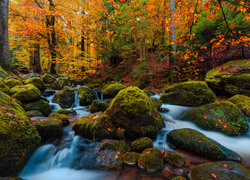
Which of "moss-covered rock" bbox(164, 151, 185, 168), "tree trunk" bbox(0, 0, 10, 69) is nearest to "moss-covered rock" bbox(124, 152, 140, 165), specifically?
"moss-covered rock" bbox(164, 151, 185, 168)

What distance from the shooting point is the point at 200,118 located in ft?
14.6

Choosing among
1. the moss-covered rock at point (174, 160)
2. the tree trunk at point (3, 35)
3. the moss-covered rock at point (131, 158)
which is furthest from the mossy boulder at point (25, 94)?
the moss-covered rock at point (174, 160)

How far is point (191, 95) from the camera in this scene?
608cm

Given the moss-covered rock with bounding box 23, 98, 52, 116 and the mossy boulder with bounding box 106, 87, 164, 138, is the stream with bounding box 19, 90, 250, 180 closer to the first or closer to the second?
the mossy boulder with bounding box 106, 87, 164, 138

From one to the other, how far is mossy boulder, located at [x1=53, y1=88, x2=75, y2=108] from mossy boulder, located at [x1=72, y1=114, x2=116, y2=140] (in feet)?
12.8

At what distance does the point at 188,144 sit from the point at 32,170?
373 cm

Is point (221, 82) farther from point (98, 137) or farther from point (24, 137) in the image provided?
point (24, 137)

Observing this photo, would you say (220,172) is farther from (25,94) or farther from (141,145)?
(25,94)

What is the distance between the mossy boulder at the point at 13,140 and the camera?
2102 millimetres

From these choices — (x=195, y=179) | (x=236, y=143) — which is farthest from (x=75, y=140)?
(x=236, y=143)

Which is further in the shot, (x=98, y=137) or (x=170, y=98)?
(x=170, y=98)

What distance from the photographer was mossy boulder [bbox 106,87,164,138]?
354 centimetres

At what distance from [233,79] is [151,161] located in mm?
6376

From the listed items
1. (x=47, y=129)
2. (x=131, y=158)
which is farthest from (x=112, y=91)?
(x=131, y=158)
